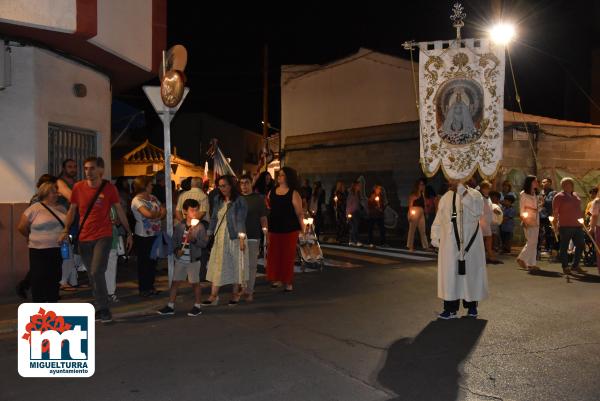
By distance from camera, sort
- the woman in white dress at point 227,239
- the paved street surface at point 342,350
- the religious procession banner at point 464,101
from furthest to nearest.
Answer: the religious procession banner at point 464,101
the woman in white dress at point 227,239
the paved street surface at point 342,350

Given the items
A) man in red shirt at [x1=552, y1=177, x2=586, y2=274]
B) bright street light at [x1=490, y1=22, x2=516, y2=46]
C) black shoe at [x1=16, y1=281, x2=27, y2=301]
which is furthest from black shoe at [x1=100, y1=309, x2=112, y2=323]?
man in red shirt at [x1=552, y1=177, x2=586, y2=274]

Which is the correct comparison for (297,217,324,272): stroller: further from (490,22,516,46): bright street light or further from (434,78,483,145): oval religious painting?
(490,22,516,46): bright street light

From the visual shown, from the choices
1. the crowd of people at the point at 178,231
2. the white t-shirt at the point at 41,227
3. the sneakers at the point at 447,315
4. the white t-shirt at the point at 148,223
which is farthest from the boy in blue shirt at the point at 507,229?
the white t-shirt at the point at 41,227

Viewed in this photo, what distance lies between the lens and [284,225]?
9.09 m

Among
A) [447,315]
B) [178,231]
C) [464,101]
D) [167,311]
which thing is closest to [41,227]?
[178,231]

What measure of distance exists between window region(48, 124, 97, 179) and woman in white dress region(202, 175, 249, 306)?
11.7ft

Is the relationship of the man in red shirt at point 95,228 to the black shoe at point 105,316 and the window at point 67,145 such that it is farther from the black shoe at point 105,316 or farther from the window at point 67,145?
the window at point 67,145

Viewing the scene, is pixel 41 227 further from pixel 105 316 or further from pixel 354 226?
pixel 354 226

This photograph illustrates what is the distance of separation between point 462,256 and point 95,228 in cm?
455

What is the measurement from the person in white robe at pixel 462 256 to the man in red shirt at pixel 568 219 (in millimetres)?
4272

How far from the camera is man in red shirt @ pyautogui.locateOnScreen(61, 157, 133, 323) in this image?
6965 mm

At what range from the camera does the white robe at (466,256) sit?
7285 mm

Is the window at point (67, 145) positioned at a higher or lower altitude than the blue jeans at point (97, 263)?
higher

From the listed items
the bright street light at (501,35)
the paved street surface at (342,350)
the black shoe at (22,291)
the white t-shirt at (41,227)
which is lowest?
the paved street surface at (342,350)
